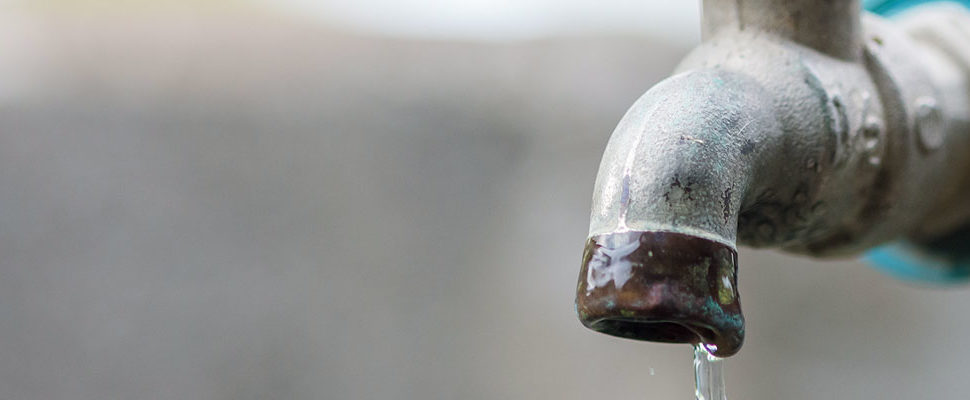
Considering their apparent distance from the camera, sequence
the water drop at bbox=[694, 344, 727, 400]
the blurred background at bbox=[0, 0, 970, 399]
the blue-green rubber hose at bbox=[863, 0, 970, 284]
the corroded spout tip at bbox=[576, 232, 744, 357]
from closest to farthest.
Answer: the corroded spout tip at bbox=[576, 232, 744, 357] < the water drop at bbox=[694, 344, 727, 400] < the blue-green rubber hose at bbox=[863, 0, 970, 284] < the blurred background at bbox=[0, 0, 970, 399]

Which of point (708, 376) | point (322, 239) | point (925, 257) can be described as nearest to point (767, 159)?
point (708, 376)

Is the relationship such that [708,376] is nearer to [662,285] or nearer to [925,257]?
[662,285]

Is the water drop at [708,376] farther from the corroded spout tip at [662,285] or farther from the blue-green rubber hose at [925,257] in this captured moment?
the blue-green rubber hose at [925,257]

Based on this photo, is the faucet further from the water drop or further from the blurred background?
the blurred background

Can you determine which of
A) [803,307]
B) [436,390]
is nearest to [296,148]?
[436,390]

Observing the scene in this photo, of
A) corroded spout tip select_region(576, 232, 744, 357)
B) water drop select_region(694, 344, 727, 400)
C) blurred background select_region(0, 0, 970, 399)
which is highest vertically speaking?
blurred background select_region(0, 0, 970, 399)

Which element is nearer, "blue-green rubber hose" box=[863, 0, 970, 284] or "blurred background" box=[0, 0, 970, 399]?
"blue-green rubber hose" box=[863, 0, 970, 284]

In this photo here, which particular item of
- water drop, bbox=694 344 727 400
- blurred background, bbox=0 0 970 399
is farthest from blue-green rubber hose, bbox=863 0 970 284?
blurred background, bbox=0 0 970 399

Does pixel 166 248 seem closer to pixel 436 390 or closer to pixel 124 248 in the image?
pixel 124 248
